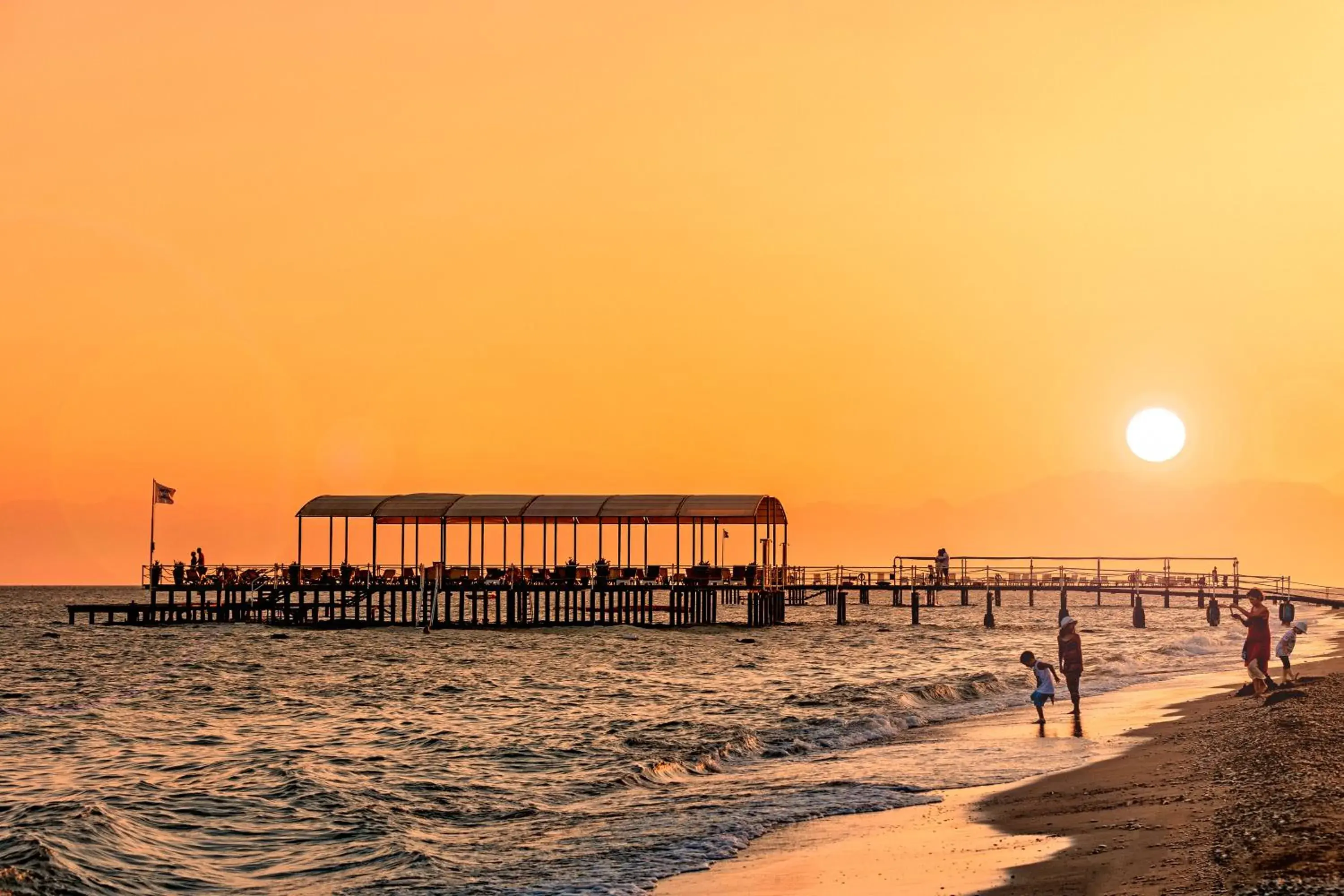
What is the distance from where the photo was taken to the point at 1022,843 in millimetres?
14336

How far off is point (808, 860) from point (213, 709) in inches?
1092

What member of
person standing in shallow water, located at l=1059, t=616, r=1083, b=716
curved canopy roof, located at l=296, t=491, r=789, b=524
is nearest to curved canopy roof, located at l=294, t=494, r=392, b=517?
curved canopy roof, located at l=296, t=491, r=789, b=524

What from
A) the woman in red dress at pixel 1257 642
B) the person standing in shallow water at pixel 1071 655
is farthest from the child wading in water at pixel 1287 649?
the person standing in shallow water at pixel 1071 655

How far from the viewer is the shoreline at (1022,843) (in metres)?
12.4

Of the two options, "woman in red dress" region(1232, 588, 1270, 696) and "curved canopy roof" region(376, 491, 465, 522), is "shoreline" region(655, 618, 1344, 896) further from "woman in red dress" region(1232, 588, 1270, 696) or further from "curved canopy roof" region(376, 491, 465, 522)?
"curved canopy roof" region(376, 491, 465, 522)

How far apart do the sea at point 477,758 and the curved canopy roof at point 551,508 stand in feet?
28.2

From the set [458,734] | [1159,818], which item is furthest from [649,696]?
[1159,818]

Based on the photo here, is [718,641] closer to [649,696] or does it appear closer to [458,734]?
[649,696]

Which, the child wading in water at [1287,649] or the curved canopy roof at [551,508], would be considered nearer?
the child wading in water at [1287,649]

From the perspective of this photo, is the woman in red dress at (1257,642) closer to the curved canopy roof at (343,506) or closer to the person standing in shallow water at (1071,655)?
the person standing in shallow water at (1071,655)

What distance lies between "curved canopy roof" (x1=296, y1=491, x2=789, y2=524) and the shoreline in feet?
149

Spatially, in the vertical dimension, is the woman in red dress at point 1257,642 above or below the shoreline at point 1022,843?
above

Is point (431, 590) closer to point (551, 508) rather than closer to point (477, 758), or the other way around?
point (551, 508)

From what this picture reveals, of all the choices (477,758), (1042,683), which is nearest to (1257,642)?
(1042,683)
